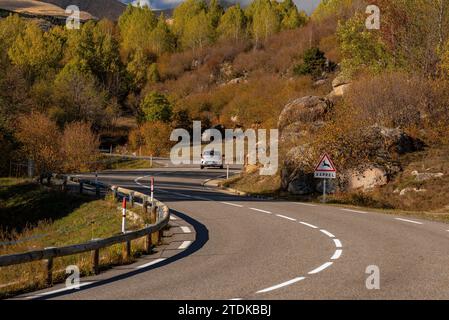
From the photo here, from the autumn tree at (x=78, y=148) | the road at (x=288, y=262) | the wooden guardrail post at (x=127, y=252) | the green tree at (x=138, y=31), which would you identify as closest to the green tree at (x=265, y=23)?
the green tree at (x=138, y=31)

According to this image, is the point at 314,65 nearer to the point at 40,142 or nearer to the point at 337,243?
the point at 40,142

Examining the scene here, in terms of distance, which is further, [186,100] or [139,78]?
[139,78]

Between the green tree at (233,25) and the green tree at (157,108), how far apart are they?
50.8 m

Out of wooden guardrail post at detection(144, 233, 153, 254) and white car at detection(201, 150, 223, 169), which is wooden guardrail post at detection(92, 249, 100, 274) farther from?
white car at detection(201, 150, 223, 169)

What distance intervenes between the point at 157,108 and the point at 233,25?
60.4 metres

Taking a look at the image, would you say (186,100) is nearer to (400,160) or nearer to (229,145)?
(229,145)

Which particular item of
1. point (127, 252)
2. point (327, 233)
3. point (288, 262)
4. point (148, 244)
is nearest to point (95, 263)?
point (127, 252)

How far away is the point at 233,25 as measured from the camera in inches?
5167

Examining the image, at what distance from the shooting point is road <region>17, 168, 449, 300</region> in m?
8.17

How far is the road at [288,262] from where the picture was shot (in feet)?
26.8

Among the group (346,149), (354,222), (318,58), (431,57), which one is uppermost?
(318,58)

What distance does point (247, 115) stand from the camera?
262 feet

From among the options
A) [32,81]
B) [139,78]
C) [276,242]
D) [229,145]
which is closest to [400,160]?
[276,242]
